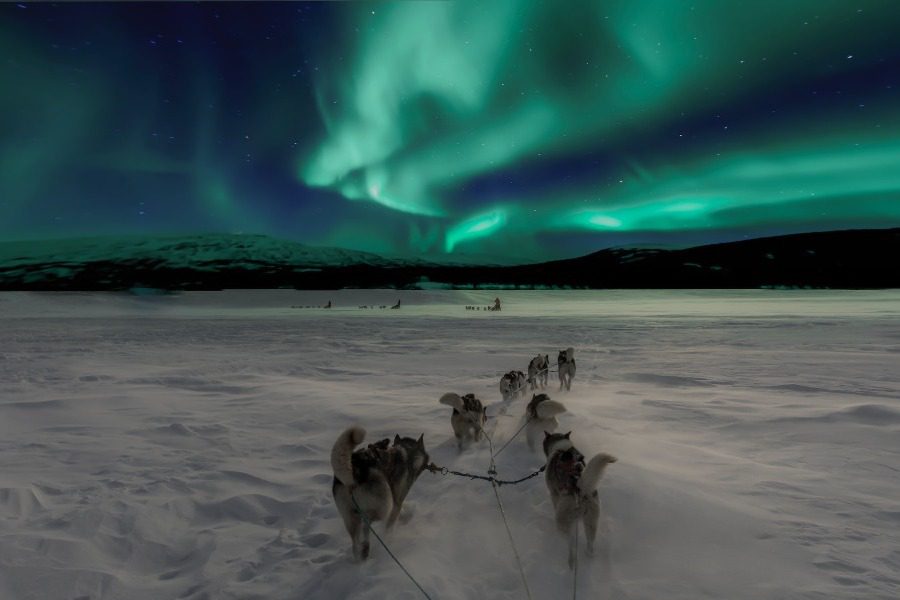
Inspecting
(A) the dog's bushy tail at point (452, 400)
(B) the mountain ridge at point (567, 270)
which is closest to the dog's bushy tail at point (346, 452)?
(A) the dog's bushy tail at point (452, 400)

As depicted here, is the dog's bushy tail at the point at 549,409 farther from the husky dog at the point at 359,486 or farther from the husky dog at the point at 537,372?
the husky dog at the point at 537,372

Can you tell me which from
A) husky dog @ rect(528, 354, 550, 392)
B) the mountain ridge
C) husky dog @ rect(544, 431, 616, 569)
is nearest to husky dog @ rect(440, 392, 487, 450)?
husky dog @ rect(544, 431, 616, 569)

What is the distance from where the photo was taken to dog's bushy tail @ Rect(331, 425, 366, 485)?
8.07ft

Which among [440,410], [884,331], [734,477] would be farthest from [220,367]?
[884,331]

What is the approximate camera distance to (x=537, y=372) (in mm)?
8438

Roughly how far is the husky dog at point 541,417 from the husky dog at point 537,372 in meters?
2.92

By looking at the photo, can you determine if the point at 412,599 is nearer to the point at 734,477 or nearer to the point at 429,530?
the point at 429,530

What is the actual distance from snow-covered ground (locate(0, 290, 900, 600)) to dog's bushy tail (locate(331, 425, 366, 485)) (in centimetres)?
68

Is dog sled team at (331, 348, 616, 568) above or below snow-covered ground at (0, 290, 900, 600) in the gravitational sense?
above

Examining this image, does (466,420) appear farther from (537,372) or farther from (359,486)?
(537,372)

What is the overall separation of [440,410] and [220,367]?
6.91 meters

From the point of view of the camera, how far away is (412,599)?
2.50 m

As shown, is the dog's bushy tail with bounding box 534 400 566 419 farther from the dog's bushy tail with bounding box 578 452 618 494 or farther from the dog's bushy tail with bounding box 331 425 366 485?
the dog's bushy tail with bounding box 331 425 366 485

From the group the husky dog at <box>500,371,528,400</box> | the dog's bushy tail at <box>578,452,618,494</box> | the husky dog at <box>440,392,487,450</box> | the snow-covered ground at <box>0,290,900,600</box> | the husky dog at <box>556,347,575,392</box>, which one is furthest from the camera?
the husky dog at <box>556,347,575,392</box>
